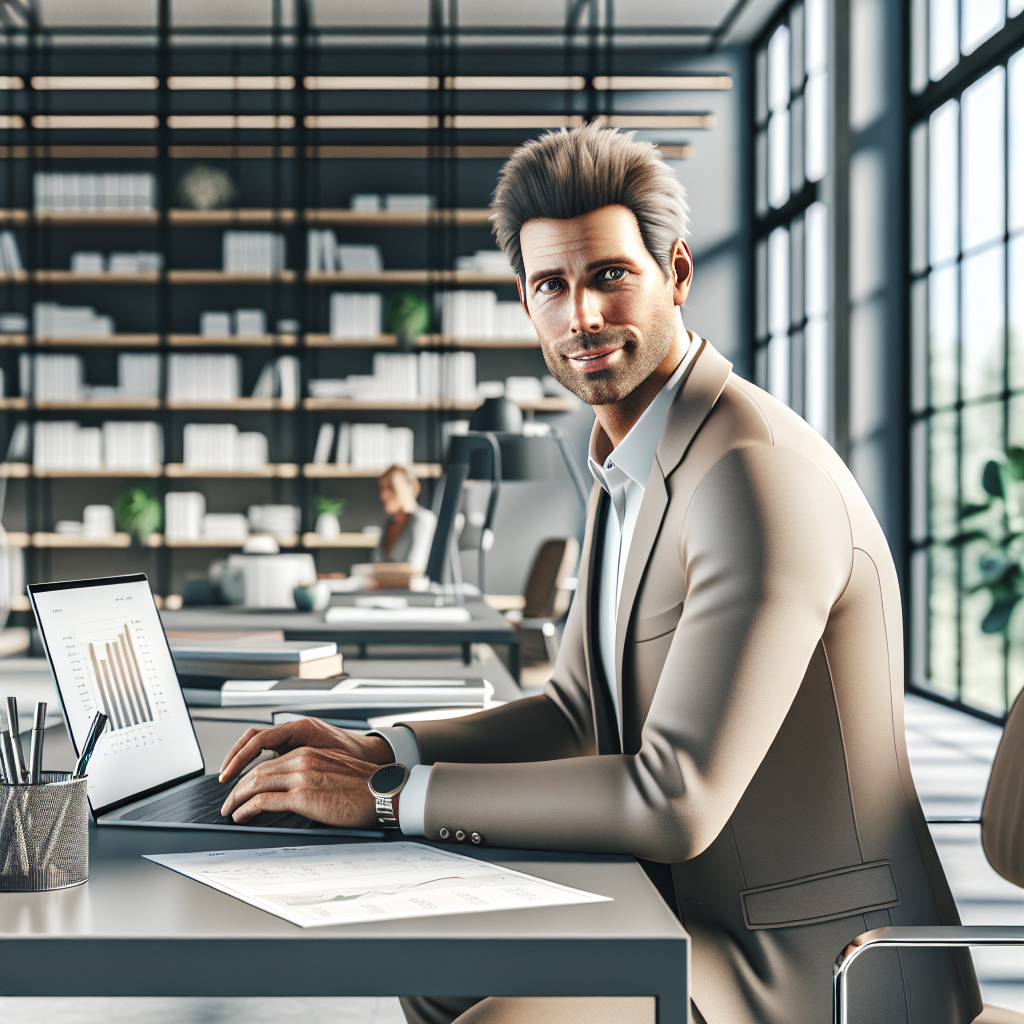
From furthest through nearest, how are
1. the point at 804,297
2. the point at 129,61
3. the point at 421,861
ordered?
the point at 129,61
the point at 804,297
the point at 421,861

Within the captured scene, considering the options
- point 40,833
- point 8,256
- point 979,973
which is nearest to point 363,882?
point 40,833

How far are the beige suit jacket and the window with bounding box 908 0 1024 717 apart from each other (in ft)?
11.5

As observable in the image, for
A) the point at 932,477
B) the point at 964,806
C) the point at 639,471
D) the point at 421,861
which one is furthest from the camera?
the point at 932,477

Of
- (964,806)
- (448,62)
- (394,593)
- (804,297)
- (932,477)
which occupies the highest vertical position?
(448,62)

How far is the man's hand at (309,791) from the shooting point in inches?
34.3

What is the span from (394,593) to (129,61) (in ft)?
19.0

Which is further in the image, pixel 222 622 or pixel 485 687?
pixel 222 622

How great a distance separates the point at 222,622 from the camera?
111 inches

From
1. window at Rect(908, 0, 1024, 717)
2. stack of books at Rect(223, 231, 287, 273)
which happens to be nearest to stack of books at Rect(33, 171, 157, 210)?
stack of books at Rect(223, 231, 287, 273)

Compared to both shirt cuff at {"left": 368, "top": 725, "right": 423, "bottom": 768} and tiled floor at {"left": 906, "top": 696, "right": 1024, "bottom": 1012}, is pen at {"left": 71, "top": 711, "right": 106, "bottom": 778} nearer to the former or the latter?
shirt cuff at {"left": 368, "top": 725, "right": 423, "bottom": 768}

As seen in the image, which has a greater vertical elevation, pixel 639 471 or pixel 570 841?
pixel 639 471

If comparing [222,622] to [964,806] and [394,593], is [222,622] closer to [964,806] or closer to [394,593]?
[394,593]

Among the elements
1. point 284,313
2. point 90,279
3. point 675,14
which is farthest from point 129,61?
point 675,14

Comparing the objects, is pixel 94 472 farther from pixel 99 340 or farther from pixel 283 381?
pixel 283 381
